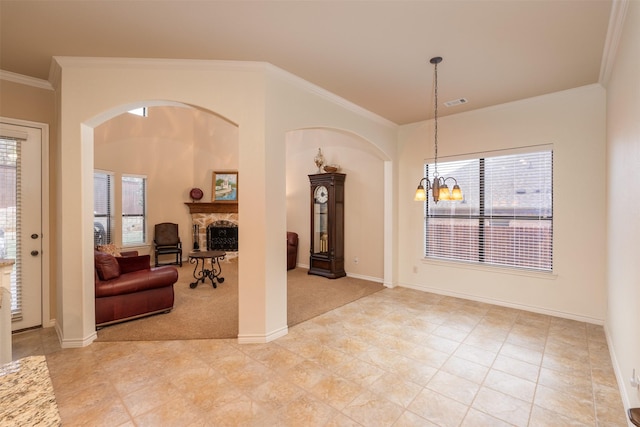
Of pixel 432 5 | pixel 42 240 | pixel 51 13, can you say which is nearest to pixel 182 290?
pixel 42 240

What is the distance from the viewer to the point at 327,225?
19.8 feet

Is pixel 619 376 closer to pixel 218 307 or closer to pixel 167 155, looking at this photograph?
pixel 218 307

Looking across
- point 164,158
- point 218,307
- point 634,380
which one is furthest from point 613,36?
point 164,158

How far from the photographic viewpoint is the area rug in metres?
0.68

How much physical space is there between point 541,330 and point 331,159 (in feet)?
14.7

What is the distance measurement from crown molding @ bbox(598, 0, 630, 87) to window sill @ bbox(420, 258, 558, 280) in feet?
7.78

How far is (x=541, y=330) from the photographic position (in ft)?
11.2

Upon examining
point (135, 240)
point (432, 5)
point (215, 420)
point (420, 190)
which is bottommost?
point (215, 420)

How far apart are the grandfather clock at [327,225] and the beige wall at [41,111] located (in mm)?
4026

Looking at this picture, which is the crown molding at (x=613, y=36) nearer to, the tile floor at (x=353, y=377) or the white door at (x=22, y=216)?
the tile floor at (x=353, y=377)

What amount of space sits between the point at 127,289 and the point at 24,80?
102 inches

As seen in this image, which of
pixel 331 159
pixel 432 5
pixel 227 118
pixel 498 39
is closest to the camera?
pixel 432 5

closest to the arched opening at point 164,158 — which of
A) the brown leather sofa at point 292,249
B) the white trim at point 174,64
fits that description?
the brown leather sofa at point 292,249

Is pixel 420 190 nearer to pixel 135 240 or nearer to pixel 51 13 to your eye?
pixel 51 13
